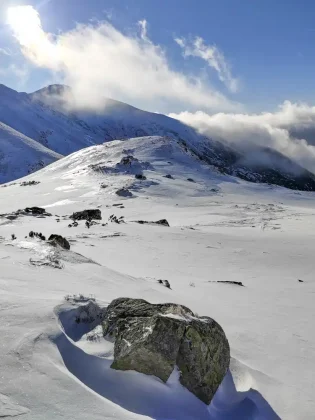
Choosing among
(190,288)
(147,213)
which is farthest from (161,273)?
(147,213)

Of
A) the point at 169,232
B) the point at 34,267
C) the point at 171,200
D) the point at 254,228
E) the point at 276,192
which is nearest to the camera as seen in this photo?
the point at 34,267

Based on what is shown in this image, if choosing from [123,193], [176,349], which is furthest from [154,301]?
[123,193]

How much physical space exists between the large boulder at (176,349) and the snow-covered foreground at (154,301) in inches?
→ 6.1

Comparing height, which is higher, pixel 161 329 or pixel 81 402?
pixel 161 329

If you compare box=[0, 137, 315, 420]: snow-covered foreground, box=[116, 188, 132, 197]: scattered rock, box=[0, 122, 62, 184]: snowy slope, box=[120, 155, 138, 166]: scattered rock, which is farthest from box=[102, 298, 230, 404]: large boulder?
box=[0, 122, 62, 184]: snowy slope

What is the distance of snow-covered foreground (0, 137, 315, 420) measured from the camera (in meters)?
4.16

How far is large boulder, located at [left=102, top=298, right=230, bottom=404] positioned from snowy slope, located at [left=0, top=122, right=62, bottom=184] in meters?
143

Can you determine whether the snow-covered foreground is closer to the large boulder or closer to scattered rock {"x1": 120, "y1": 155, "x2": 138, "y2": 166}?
the large boulder

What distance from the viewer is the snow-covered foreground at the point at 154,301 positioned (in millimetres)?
4161

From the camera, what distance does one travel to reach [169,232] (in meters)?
23.9

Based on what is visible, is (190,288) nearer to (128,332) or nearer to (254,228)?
(128,332)

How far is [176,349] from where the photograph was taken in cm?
488

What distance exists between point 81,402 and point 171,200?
4552 centimetres

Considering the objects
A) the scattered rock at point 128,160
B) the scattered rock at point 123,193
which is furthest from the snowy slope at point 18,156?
the scattered rock at point 123,193
